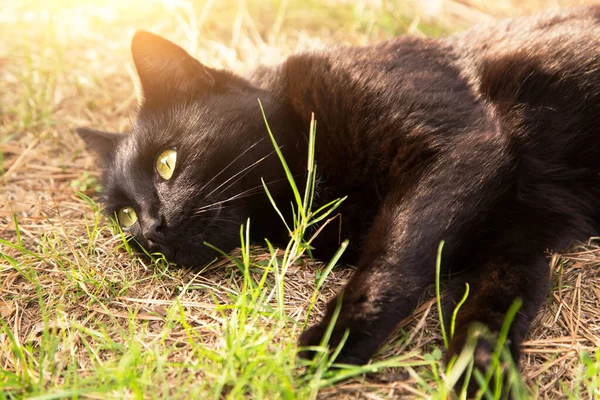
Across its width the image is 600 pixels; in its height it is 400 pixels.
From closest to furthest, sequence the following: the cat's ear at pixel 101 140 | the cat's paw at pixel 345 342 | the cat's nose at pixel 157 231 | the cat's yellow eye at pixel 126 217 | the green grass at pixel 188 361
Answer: the green grass at pixel 188 361
the cat's paw at pixel 345 342
the cat's nose at pixel 157 231
the cat's yellow eye at pixel 126 217
the cat's ear at pixel 101 140

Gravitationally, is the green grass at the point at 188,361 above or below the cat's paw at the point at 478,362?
below

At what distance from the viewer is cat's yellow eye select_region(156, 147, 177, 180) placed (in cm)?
220

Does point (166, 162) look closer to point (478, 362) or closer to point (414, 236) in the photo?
point (414, 236)

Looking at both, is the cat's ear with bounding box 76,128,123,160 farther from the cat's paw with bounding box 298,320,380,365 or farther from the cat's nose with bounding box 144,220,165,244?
the cat's paw with bounding box 298,320,380,365

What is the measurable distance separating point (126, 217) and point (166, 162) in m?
0.34

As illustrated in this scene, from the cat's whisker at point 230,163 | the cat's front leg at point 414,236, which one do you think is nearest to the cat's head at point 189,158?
the cat's whisker at point 230,163

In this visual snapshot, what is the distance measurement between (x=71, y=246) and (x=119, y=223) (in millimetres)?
230

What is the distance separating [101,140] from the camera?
2.60 metres

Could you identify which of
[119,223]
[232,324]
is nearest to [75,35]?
[119,223]

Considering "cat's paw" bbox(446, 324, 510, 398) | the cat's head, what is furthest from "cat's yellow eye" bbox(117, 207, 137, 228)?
"cat's paw" bbox(446, 324, 510, 398)

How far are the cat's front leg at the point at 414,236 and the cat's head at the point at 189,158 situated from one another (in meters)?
0.57

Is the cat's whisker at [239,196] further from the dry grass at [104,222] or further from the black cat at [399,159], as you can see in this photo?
the dry grass at [104,222]

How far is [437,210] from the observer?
6.19 ft

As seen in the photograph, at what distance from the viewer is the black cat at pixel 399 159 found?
6.23 feet
